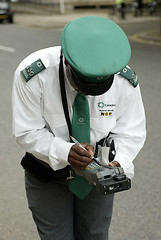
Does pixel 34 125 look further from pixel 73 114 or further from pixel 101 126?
pixel 101 126

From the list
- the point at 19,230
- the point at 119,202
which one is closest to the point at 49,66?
the point at 19,230

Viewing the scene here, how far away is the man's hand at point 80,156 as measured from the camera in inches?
Answer: 77.3

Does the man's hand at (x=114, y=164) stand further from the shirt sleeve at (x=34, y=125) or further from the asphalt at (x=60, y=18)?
the asphalt at (x=60, y=18)

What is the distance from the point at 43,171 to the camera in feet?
7.25

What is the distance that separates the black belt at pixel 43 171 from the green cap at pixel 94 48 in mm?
638

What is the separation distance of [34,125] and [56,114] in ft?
0.40

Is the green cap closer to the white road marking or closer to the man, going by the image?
the man

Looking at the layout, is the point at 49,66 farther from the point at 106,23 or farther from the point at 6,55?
the point at 6,55

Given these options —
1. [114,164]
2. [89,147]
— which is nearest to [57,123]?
[89,147]

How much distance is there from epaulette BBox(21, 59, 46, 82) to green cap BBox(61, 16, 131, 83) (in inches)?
9.2

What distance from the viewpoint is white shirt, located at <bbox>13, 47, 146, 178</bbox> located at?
201 cm

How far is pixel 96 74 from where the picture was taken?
1766 millimetres

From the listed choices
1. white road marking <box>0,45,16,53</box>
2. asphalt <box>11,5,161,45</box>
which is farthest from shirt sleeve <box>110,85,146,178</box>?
asphalt <box>11,5,161,45</box>

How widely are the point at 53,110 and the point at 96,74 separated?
A: 0.37m
